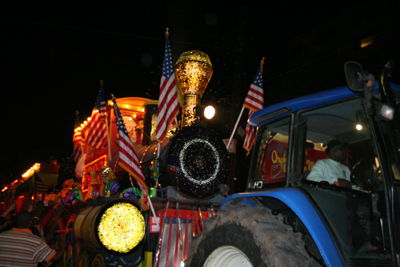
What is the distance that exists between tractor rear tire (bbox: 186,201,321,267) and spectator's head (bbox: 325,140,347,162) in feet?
2.89

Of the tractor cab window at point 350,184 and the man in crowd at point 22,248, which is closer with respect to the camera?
the tractor cab window at point 350,184

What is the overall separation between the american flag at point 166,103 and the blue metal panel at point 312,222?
4.46m

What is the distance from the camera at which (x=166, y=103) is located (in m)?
7.54

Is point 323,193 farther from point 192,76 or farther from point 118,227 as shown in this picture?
point 192,76

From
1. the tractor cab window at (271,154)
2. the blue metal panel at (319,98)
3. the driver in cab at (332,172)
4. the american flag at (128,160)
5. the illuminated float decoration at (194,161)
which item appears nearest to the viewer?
the blue metal panel at (319,98)

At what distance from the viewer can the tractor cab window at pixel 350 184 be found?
2.62 meters

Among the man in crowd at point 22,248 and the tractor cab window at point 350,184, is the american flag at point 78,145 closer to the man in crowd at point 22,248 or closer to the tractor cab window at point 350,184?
the man in crowd at point 22,248

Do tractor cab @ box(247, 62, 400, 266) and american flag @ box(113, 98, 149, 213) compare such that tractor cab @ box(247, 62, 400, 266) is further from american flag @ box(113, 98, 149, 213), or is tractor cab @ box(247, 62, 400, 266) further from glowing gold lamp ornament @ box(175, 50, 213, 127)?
glowing gold lamp ornament @ box(175, 50, 213, 127)

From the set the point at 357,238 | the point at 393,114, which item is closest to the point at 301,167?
the point at 357,238

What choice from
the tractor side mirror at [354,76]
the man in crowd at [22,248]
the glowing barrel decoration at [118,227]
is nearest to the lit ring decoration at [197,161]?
the glowing barrel decoration at [118,227]


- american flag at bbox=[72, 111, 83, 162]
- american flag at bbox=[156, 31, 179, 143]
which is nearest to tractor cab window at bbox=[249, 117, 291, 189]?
american flag at bbox=[156, 31, 179, 143]

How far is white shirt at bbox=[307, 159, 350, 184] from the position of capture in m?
3.20

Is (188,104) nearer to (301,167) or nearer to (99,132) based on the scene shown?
(99,132)

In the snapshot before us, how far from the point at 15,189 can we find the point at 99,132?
2783cm
